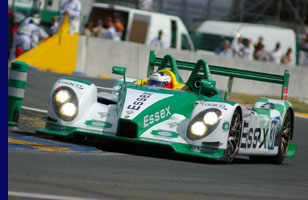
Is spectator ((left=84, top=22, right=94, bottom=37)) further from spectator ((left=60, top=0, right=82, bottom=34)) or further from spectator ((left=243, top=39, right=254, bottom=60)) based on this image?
spectator ((left=243, top=39, right=254, bottom=60))

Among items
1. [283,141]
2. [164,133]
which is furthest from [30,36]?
[164,133]

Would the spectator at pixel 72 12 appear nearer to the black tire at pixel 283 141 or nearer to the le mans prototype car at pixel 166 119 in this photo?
the black tire at pixel 283 141

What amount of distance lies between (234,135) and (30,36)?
46.9ft

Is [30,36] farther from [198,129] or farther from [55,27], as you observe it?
[198,129]

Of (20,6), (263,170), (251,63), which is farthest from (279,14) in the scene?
(263,170)

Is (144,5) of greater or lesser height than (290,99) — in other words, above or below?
above

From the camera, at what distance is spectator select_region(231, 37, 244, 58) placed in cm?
2289

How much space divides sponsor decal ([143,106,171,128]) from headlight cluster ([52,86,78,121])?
92cm

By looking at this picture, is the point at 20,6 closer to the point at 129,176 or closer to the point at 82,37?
the point at 82,37

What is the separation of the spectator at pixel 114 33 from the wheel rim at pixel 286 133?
11561mm

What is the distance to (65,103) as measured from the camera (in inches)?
346

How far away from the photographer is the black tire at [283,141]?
1028cm

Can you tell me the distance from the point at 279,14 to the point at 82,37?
10.6 m

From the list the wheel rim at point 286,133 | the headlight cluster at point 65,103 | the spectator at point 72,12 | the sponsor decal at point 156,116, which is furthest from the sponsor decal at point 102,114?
the spectator at point 72,12
